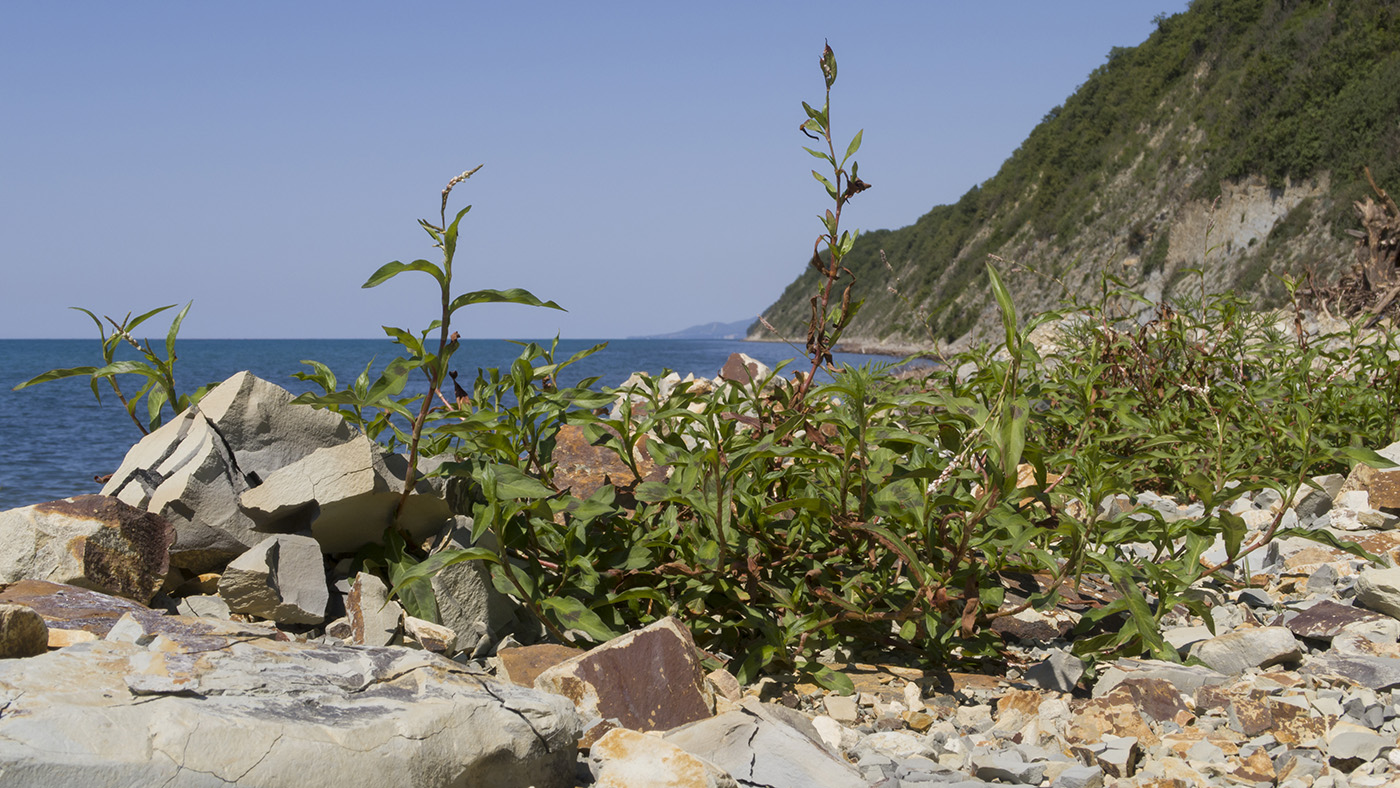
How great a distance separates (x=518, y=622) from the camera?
2926 mm

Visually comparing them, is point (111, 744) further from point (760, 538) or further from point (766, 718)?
point (760, 538)

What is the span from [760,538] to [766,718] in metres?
0.65

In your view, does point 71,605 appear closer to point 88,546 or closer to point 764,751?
point 88,546

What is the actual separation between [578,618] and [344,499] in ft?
2.63

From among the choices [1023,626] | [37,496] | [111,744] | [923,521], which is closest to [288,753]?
[111,744]

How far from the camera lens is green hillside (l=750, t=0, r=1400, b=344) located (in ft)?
87.2

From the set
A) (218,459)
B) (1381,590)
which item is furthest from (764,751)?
(1381,590)

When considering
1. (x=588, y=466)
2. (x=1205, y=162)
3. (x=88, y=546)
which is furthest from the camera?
(x=1205, y=162)

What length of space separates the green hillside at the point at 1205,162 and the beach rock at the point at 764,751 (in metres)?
13.5

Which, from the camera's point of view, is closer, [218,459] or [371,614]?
[371,614]

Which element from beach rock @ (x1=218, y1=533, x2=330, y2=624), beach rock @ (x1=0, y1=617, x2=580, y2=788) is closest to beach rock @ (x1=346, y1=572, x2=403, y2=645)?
beach rock @ (x1=218, y1=533, x2=330, y2=624)

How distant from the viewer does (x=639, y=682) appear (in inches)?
88.5

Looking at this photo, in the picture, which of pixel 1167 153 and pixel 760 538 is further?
pixel 1167 153

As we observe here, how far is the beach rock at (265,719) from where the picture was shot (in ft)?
4.93
